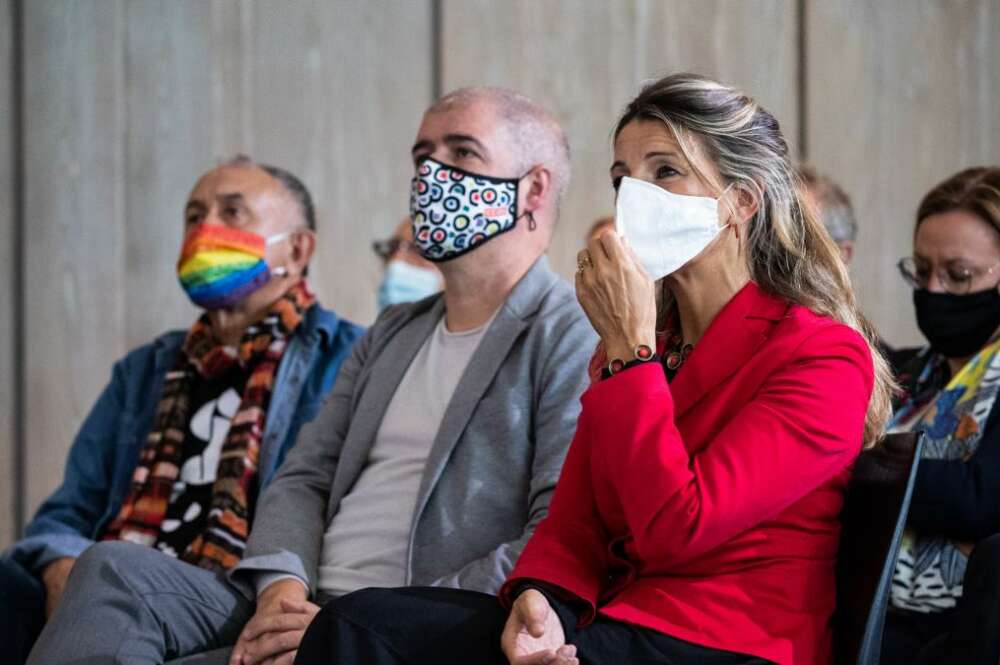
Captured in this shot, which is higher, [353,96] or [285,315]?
[353,96]

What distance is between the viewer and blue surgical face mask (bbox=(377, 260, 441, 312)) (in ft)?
13.2

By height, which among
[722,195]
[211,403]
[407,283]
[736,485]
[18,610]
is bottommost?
[18,610]

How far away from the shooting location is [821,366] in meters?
1.72

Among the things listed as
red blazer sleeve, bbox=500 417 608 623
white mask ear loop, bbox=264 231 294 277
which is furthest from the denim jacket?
red blazer sleeve, bbox=500 417 608 623

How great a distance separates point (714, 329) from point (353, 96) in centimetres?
299

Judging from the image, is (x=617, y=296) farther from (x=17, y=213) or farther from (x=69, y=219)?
(x=17, y=213)

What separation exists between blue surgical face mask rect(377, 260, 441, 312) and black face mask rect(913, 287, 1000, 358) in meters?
1.81

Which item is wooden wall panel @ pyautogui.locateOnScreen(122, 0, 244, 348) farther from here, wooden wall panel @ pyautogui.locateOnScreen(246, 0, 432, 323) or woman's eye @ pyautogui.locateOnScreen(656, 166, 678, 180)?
woman's eye @ pyautogui.locateOnScreen(656, 166, 678, 180)

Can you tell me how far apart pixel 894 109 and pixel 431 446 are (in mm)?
3007

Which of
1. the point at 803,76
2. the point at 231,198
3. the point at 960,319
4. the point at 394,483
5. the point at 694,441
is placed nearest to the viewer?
the point at 694,441

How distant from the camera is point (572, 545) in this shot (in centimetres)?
187

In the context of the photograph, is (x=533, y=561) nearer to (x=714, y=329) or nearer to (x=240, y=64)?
(x=714, y=329)

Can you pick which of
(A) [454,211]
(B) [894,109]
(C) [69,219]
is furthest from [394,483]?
(B) [894,109]

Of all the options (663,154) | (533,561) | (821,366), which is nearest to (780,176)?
(663,154)
